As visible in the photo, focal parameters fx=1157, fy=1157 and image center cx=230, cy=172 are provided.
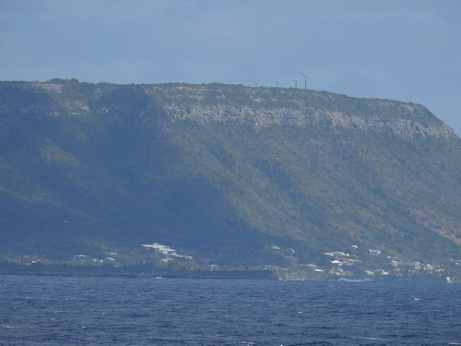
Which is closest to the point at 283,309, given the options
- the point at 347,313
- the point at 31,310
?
the point at 347,313

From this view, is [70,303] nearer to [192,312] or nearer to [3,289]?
[192,312]

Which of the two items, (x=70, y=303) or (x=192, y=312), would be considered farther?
(x=70, y=303)

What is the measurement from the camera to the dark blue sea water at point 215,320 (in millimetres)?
116000

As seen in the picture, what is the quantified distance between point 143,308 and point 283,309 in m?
20.1

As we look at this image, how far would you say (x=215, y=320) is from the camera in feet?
455

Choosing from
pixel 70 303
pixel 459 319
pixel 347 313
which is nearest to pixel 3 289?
pixel 70 303

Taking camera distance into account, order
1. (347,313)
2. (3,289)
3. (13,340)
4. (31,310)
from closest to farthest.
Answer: (13,340)
(31,310)
(347,313)
(3,289)

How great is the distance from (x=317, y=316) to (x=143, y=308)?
950 inches

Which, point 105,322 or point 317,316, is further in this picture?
point 317,316

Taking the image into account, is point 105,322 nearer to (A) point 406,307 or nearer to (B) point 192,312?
(B) point 192,312

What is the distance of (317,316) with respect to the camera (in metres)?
149

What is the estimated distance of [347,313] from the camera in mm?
155750

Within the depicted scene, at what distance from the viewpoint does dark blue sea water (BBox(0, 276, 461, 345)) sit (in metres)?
116

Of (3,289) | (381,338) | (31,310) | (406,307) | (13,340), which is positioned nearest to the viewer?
(13,340)
